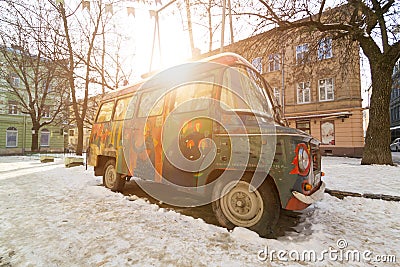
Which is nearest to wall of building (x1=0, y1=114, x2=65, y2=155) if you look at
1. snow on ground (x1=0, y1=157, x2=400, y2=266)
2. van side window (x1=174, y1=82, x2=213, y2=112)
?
snow on ground (x1=0, y1=157, x2=400, y2=266)

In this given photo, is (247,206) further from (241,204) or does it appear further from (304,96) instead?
(304,96)

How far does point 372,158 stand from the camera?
9336 millimetres

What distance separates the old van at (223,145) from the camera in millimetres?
2867

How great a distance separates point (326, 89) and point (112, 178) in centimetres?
1972

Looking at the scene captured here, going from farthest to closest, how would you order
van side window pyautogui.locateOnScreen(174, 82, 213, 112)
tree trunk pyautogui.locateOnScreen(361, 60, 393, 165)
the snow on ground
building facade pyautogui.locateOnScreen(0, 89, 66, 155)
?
1. building facade pyautogui.locateOnScreen(0, 89, 66, 155)
2. tree trunk pyautogui.locateOnScreen(361, 60, 393, 165)
3. van side window pyautogui.locateOnScreen(174, 82, 213, 112)
4. the snow on ground

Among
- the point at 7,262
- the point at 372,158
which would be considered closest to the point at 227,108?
the point at 7,262

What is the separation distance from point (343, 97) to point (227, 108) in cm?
1932

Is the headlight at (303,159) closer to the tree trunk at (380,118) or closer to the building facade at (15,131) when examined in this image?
the tree trunk at (380,118)

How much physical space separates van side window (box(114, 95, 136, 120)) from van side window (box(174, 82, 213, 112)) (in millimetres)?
1598

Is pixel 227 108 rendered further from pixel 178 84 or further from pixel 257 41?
pixel 257 41

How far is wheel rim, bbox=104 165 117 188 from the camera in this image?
18.8 feet

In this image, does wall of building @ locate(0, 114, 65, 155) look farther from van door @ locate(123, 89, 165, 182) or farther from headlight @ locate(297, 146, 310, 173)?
headlight @ locate(297, 146, 310, 173)

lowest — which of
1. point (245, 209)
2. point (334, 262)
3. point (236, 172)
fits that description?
point (334, 262)

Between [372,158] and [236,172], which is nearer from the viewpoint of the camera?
[236,172]
